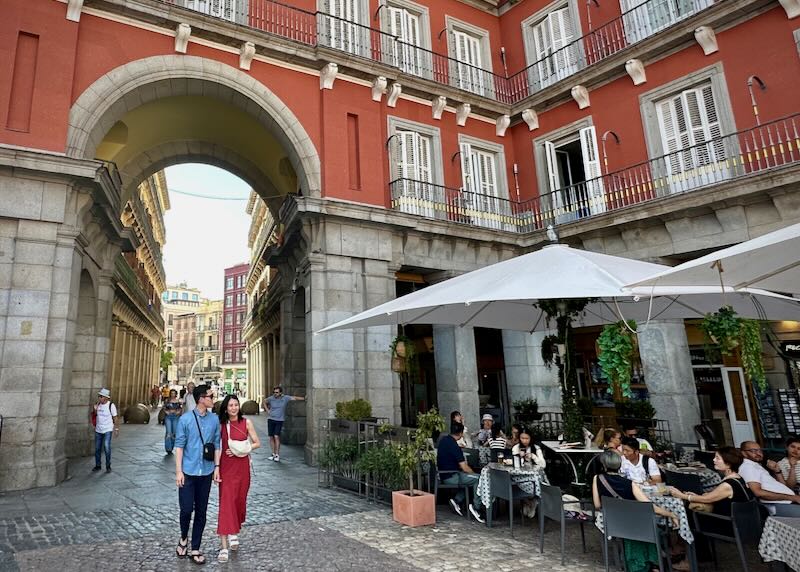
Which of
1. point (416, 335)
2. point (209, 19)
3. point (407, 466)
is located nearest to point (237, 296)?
point (416, 335)

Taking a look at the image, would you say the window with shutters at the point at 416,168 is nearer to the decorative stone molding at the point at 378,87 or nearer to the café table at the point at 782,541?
the decorative stone molding at the point at 378,87

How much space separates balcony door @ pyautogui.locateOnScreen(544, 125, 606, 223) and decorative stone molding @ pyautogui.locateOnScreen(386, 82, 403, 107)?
4735 millimetres

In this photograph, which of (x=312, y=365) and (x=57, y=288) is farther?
(x=312, y=365)

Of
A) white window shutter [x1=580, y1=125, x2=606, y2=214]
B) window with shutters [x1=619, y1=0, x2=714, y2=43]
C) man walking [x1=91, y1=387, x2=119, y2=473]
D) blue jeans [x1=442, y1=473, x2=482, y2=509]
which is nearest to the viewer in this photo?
blue jeans [x1=442, y1=473, x2=482, y2=509]

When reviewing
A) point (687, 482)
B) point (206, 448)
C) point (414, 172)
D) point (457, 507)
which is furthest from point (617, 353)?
point (414, 172)

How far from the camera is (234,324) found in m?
74.4

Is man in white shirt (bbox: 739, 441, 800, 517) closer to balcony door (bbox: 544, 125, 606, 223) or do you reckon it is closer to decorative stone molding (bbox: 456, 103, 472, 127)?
balcony door (bbox: 544, 125, 606, 223)

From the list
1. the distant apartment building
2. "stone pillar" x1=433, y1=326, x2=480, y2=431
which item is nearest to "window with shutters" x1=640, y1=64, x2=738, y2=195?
"stone pillar" x1=433, y1=326, x2=480, y2=431

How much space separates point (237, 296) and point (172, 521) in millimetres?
72731

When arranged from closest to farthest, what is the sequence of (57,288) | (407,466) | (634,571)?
(634,571) → (407,466) → (57,288)

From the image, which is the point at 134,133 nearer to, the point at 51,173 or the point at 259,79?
the point at 259,79

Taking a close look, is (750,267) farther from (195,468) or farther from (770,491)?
(195,468)

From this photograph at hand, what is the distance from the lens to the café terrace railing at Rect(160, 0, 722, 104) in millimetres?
12169

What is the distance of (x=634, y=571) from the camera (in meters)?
4.54
